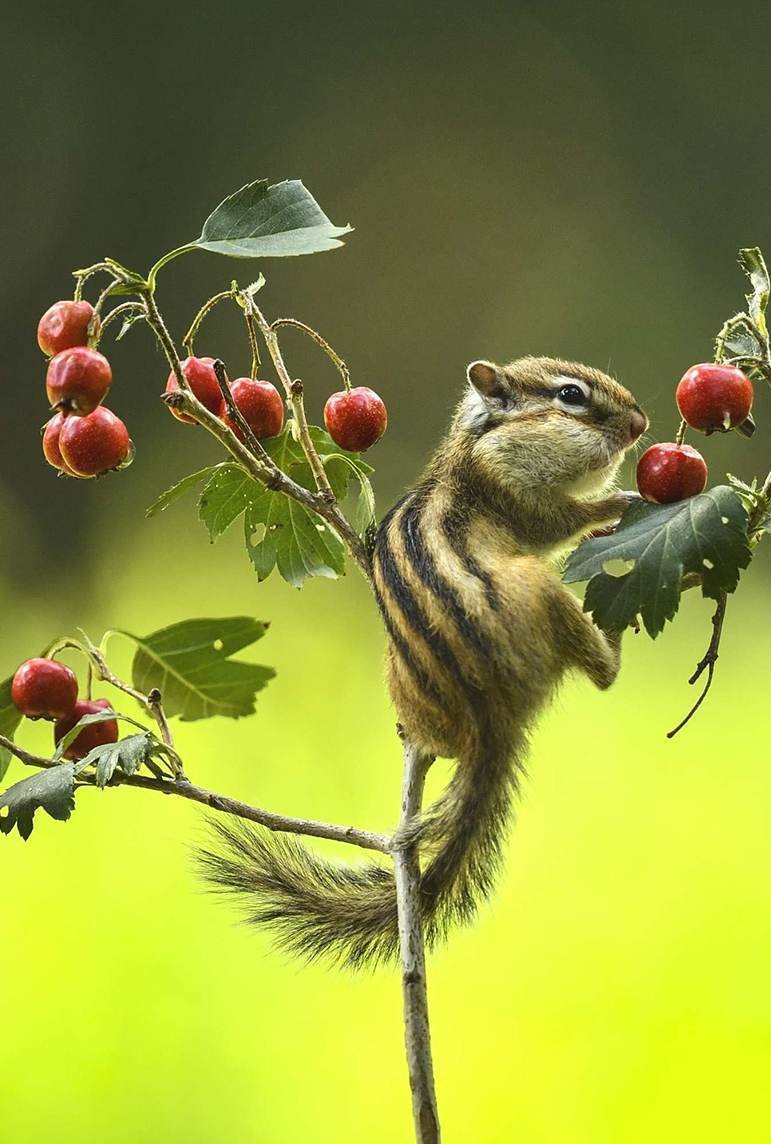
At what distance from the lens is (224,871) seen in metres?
0.93

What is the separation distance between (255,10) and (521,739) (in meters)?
2.77

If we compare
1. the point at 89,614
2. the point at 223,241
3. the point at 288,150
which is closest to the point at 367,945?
the point at 223,241

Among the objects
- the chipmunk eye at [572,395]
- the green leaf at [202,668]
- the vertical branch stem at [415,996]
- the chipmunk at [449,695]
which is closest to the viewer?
the vertical branch stem at [415,996]

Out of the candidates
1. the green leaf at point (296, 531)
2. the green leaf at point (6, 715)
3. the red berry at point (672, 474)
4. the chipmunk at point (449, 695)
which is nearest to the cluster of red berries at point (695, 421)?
the red berry at point (672, 474)

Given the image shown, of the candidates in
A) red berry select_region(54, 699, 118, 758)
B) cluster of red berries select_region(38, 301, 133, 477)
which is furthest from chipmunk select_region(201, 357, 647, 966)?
cluster of red berries select_region(38, 301, 133, 477)

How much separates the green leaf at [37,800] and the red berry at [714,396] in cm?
44

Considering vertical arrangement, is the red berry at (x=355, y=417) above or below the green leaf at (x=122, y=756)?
above

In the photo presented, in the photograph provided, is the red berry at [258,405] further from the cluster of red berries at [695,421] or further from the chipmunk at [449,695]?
the cluster of red berries at [695,421]

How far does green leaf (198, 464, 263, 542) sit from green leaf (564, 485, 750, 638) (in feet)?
0.88

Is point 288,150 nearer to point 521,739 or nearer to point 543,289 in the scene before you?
point 543,289

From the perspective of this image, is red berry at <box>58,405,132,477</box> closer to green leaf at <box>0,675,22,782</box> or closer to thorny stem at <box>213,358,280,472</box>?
thorny stem at <box>213,358,280,472</box>

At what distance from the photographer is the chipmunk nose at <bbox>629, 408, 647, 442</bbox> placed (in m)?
1.10

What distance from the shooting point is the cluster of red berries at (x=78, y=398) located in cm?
76

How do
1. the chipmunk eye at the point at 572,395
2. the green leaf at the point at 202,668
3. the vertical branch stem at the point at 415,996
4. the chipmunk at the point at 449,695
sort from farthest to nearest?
1. the chipmunk eye at the point at 572,395
2. the green leaf at the point at 202,668
3. the chipmunk at the point at 449,695
4. the vertical branch stem at the point at 415,996
